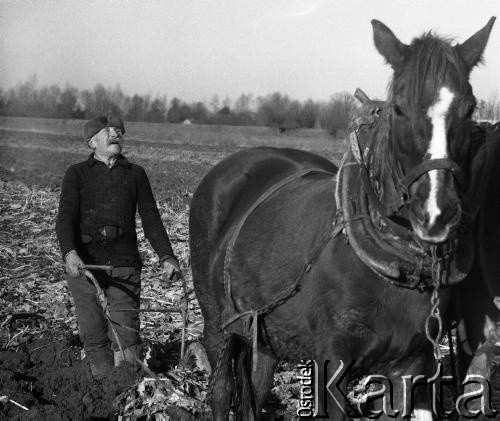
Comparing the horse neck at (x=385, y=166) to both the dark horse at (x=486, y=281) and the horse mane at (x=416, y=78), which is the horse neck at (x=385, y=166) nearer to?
the horse mane at (x=416, y=78)

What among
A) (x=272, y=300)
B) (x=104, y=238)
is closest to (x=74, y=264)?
(x=104, y=238)

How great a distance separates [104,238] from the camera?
524 cm

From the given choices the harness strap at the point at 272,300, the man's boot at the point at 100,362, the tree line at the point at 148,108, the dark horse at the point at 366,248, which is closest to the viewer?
the dark horse at the point at 366,248

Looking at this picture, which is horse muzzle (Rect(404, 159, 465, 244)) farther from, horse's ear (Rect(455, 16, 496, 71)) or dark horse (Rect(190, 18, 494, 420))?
horse's ear (Rect(455, 16, 496, 71))

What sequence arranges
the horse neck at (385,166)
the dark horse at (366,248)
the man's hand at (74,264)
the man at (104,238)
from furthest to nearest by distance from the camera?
1. the man at (104,238)
2. the man's hand at (74,264)
3. the horse neck at (385,166)
4. the dark horse at (366,248)

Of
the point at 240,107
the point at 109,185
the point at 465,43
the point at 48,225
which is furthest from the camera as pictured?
the point at 240,107

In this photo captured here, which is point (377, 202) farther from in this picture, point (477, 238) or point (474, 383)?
point (474, 383)

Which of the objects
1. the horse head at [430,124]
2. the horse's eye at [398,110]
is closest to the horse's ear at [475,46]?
the horse head at [430,124]

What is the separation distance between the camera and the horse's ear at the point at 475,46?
3078mm

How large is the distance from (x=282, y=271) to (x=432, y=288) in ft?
2.92

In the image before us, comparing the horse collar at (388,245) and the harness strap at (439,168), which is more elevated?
the harness strap at (439,168)

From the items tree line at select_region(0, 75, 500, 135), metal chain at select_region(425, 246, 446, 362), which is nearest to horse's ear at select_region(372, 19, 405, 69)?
metal chain at select_region(425, 246, 446, 362)

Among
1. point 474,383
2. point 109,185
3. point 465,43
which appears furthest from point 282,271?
point 109,185

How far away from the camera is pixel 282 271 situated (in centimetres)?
387
